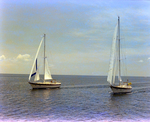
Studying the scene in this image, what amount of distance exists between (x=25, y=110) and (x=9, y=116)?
4209 mm

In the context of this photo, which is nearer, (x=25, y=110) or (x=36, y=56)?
(x=25, y=110)

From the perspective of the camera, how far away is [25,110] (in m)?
30.5

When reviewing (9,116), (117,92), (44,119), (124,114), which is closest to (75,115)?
(44,119)

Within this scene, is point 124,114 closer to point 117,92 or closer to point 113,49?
point 117,92

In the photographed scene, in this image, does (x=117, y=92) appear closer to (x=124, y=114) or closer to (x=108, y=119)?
(x=124, y=114)

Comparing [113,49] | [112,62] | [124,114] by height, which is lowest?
[124,114]

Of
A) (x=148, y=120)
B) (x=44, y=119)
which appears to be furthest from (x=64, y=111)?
(x=148, y=120)

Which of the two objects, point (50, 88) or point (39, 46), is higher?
point (39, 46)

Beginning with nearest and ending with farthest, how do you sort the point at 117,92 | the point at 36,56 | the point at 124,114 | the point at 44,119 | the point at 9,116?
the point at 44,119
the point at 9,116
the point at 124,114
the point at 117,92
the point at 36,56

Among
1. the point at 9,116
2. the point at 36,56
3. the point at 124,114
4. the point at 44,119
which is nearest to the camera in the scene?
the point at 44,119

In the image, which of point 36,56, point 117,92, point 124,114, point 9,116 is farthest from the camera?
point 36,56

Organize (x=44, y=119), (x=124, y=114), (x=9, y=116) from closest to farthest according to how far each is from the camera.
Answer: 1. (x=44, y=119)
2. (x=9, y=116)
3. (x=124, y=114)

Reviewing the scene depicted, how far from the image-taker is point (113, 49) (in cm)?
5103

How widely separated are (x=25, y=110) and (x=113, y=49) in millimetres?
31507
